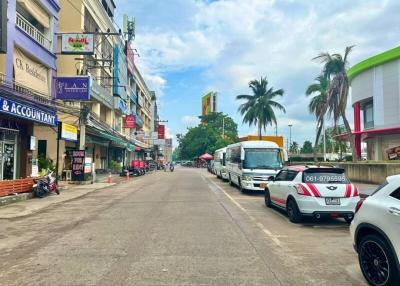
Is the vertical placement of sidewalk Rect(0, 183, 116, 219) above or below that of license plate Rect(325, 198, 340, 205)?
below

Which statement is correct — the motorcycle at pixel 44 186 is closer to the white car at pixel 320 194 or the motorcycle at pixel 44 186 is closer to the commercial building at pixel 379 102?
the white car at pixel 320 194

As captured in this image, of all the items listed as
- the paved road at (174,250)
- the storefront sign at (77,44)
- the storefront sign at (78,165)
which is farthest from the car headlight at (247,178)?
the storefront sign at (77,44)

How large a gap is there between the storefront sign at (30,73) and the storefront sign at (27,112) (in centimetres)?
246

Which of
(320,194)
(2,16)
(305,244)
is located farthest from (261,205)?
(2,16)

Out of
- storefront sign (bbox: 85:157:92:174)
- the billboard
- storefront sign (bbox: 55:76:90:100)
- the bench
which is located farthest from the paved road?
the billboard

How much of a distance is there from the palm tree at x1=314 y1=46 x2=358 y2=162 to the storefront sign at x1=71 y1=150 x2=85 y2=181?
810 inches

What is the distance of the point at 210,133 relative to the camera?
98.7 meters

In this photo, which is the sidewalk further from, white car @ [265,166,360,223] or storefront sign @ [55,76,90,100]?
white car @ [265,166,360,223]

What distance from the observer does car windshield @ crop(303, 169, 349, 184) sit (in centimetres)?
1125

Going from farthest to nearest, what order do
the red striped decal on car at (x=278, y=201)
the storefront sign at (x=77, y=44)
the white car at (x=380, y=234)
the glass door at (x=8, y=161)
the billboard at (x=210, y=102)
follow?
the billboard at (x=210, y=102) → the storefront sign at (x=77, y=44) → the glass door at (x=8, y=161) → the red striped decal on car at (x=278, y=201) → the white car at (x=380, y=234)

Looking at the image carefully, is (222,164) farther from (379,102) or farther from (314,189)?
(314,189)

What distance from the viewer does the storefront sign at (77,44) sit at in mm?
24508

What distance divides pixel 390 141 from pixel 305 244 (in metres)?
30.3

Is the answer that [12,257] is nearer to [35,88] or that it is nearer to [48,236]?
[48,236]
